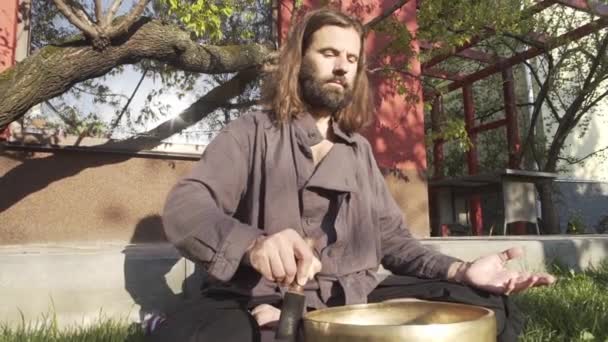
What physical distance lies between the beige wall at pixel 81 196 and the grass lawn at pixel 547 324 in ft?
6.95

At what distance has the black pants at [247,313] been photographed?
1267 millimetres

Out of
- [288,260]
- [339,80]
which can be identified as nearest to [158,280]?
[339,80]

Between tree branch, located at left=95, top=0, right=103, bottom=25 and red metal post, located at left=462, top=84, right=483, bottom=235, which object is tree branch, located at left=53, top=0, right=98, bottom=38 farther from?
red metal post, located at left=462, top=84, right=483, bottom=235

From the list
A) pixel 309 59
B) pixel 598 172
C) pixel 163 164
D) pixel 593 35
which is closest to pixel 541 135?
pixel 598 172

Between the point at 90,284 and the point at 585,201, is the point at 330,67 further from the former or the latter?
the point at 585,201

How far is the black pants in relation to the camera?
4.16 feet

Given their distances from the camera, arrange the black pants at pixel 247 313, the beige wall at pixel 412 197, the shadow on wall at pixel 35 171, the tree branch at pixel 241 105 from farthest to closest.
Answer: the beige wall at pixel 412 197
the tree branch at pixel 241 105
the shadow on wall at pixel 35 171
the black pants at pixel 247 313

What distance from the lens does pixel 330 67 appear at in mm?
2072

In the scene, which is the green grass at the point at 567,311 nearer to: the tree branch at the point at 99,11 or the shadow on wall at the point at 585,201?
the tree branch at the point at 99,11

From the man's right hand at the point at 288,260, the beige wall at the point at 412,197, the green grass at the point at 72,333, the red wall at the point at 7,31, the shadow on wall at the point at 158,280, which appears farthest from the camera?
the beige wall at the point at 412,197

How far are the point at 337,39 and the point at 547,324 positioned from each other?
1621 millimetres

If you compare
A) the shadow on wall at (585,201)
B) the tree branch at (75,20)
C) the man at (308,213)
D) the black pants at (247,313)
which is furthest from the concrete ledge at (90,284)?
the shadow on wall at (585,201)

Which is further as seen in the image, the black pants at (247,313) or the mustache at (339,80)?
the mustache at (339,80)

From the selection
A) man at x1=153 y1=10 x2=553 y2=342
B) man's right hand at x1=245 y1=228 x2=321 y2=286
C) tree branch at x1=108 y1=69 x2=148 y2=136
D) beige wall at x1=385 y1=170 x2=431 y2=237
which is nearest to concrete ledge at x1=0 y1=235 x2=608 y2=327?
man at x1=153 y1=10 x2=553 y2=342
